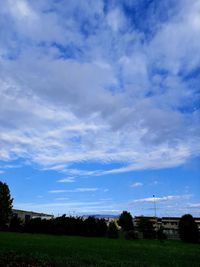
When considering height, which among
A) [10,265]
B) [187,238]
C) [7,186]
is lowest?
[10,265]

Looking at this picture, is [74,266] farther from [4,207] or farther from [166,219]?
[166,219]

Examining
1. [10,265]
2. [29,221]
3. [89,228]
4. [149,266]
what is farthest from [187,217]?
[10,265]

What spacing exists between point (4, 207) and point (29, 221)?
8969 millimetres

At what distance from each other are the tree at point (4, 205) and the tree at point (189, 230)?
5145 cm

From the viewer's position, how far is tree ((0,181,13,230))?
350 feet

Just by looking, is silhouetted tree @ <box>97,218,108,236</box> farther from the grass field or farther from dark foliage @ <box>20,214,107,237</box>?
the grass field

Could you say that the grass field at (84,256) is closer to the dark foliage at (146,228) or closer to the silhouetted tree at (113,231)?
the silhouetted tree at (113,231)

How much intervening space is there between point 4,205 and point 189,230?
5471 centimetres

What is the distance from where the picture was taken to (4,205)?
10850 cm

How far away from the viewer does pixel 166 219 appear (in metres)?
167

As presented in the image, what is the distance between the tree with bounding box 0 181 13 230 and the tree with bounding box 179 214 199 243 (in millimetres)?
51448

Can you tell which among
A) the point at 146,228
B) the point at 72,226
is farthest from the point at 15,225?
the point at 146,228

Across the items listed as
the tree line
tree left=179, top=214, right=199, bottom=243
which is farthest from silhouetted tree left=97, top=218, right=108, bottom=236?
tree left=179, top=214, right=199, bottom=243

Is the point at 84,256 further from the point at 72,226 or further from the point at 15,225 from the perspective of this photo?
the point at 15,225
